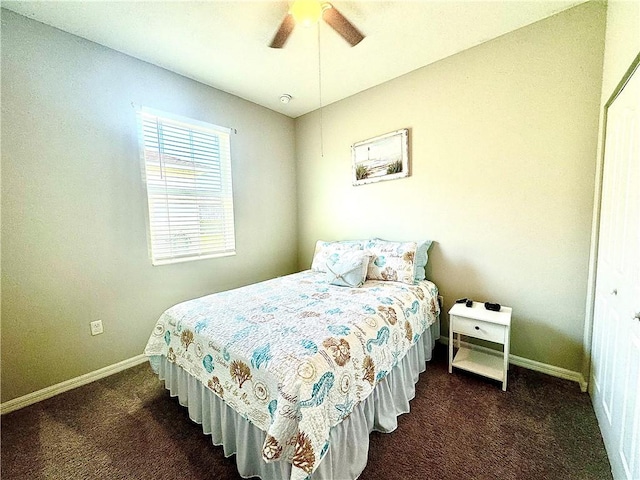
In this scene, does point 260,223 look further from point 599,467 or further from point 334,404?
point 599,467

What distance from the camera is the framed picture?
260cm

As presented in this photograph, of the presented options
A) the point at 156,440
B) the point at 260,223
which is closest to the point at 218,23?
→ the point at 260,223

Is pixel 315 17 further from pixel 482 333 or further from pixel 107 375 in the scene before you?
pixel 107 375

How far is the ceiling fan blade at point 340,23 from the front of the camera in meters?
1.46

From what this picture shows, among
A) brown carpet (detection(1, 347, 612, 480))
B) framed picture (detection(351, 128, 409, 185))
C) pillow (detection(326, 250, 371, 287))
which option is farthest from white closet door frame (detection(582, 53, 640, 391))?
pillow (detection(326, 250, 371, 287))

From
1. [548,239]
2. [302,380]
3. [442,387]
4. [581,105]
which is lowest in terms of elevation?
[442,387]

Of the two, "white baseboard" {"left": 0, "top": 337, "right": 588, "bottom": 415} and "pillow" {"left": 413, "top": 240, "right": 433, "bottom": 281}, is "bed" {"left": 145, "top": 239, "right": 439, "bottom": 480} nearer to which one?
"pillow" {"left": 413, "top": 240, "right": 433, "bottom": 281}

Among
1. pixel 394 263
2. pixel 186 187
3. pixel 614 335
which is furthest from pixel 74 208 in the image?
pixel 614 335

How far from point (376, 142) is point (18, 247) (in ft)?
10.2

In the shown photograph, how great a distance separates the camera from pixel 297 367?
1.10 metres

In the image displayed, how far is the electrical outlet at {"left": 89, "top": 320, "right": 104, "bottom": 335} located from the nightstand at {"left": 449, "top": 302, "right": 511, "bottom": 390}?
113 inches

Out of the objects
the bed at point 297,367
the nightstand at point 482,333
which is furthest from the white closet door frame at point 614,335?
the bed at point 297,367

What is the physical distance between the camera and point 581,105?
1771 mm

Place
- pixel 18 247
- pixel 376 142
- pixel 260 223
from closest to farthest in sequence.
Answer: pixel 18 247, pixel 376 142, pixel 260 223
